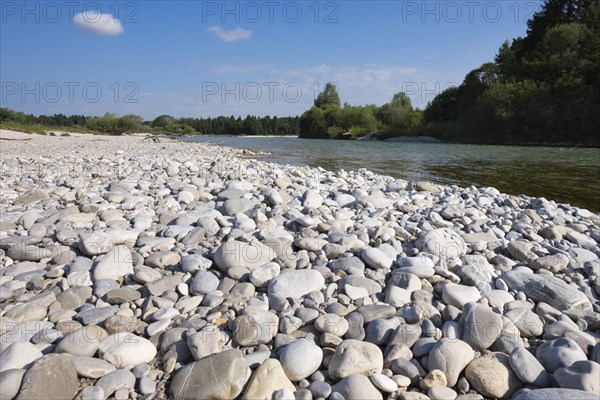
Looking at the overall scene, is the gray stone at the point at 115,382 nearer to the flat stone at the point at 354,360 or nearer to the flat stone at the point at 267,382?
the flat stone at the point at 267,382

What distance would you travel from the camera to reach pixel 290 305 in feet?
6.40

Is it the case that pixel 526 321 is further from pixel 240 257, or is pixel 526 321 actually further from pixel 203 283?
pixel 203 283

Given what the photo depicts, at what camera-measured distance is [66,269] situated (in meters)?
2.23

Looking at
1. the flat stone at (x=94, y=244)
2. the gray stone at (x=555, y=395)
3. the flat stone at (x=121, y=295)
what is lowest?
the gray stone at (x=555, y=395)

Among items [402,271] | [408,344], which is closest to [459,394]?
[408,344]

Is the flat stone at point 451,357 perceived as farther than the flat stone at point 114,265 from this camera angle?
No

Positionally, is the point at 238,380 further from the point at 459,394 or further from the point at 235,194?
the point at 235,194

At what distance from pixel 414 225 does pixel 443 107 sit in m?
44.9

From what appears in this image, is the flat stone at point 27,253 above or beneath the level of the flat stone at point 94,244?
beneath

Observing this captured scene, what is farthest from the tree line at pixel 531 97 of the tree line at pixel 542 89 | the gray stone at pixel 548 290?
the gray stone at pixel 548 290

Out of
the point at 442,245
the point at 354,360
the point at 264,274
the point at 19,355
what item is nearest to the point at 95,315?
the point at 19,355

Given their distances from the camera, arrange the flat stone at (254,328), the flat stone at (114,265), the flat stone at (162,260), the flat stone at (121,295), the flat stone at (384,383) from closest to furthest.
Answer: the flat stone at (384,383)
the flat stone at (254,328)
the flat stone at (121,295)
the flat stone at (114,265)
the flat stone at (162,260)

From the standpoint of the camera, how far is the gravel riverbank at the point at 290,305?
1.42m

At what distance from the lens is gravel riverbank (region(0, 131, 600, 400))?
1.42 meters
